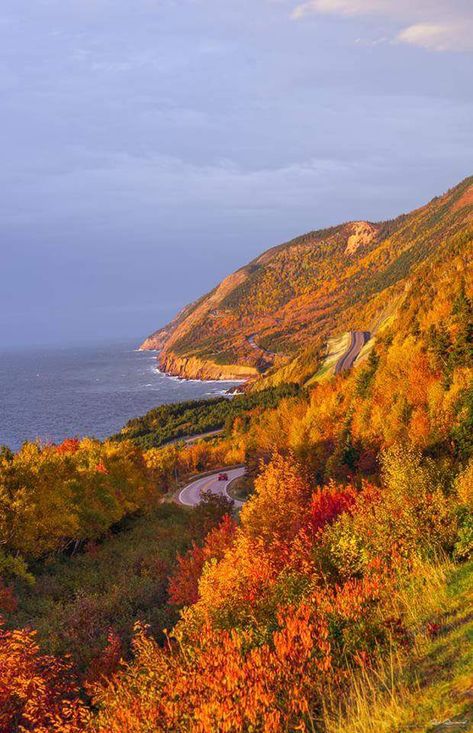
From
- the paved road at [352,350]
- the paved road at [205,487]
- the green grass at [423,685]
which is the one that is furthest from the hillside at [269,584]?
the paved road at [352,350]

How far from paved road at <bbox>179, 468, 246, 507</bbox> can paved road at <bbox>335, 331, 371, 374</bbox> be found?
156 feet

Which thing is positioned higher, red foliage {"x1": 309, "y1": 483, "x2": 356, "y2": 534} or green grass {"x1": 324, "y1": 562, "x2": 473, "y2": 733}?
green grass {"x1": 324, "y1": 562, "x2": 473, "y2": 733}

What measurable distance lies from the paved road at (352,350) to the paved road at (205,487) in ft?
156

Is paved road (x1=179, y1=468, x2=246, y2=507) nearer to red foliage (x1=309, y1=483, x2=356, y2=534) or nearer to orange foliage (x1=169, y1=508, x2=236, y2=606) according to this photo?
orange foliage (x1=169, y1=508, x2=236, y2=606)

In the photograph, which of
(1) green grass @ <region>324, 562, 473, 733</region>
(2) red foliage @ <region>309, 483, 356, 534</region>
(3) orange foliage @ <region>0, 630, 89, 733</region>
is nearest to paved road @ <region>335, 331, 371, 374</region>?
(2) red foliage @ <region>309, 483, 356, 534</region>

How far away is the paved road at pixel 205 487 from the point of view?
7368cm

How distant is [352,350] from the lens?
151375 mm

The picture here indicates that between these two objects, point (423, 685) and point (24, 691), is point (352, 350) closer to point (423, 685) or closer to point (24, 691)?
point (24, 691)

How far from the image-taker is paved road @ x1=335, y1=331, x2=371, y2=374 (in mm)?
135212

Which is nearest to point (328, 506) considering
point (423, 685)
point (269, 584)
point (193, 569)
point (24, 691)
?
point (193, 569)

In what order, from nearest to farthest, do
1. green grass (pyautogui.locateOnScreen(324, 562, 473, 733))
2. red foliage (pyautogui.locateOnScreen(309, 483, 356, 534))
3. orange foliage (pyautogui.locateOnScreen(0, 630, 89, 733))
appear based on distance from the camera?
green grass (pyautogui.locateOnScreen(324, 562, 473, 733)), orange foliage (pyautogui.locateOnScreen(0, 630, 89, 733)), red foliage (pyautogui.locateOnScreen(309, 483, 356, 534))

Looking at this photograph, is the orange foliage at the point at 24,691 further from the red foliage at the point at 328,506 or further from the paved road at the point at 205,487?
the paved road at the point at 205,487

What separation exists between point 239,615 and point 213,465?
274ft

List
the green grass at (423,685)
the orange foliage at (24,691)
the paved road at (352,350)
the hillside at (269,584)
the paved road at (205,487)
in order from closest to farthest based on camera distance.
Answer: the green grass at (423,685) < the hillside at (269,584) < the orange foliage at (24,691) < the paved road at (205,487) < the paved road at (352,350)
